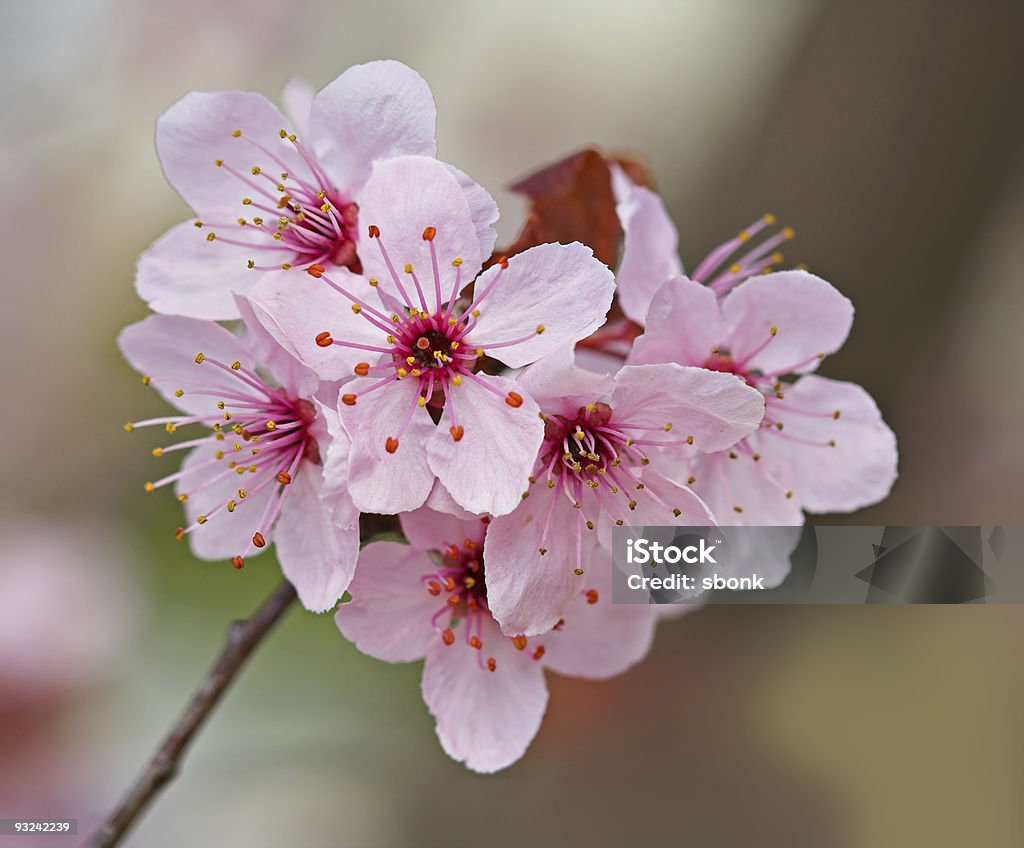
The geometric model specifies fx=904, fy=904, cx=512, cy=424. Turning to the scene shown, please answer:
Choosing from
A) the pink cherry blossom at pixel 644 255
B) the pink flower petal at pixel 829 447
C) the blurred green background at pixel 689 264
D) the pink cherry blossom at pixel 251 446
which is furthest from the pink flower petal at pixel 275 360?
the blurred green background at pixel 689 264

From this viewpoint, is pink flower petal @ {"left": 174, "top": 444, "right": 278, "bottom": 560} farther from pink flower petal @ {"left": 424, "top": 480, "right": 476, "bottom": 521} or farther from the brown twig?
pink flower petal @ {"left": 424, "top": 480, "right": 476, "bottom": 521}

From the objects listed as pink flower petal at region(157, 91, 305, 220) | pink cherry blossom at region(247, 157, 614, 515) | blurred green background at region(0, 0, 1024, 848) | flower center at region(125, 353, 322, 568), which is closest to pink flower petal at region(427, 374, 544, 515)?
pink cherry blossom at region(247, 157, 614, 515)

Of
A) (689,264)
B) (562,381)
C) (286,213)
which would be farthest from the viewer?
(689,264)

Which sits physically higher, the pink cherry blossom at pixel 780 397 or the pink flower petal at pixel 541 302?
the pink flower petal at pixel 541 302

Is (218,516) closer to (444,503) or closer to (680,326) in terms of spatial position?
(444,503)

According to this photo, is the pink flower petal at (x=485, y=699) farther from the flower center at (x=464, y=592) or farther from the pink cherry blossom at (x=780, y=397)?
the pink cherry blossom at (x=780, y=397)

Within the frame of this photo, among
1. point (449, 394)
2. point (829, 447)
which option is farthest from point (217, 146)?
point (829, 447)
